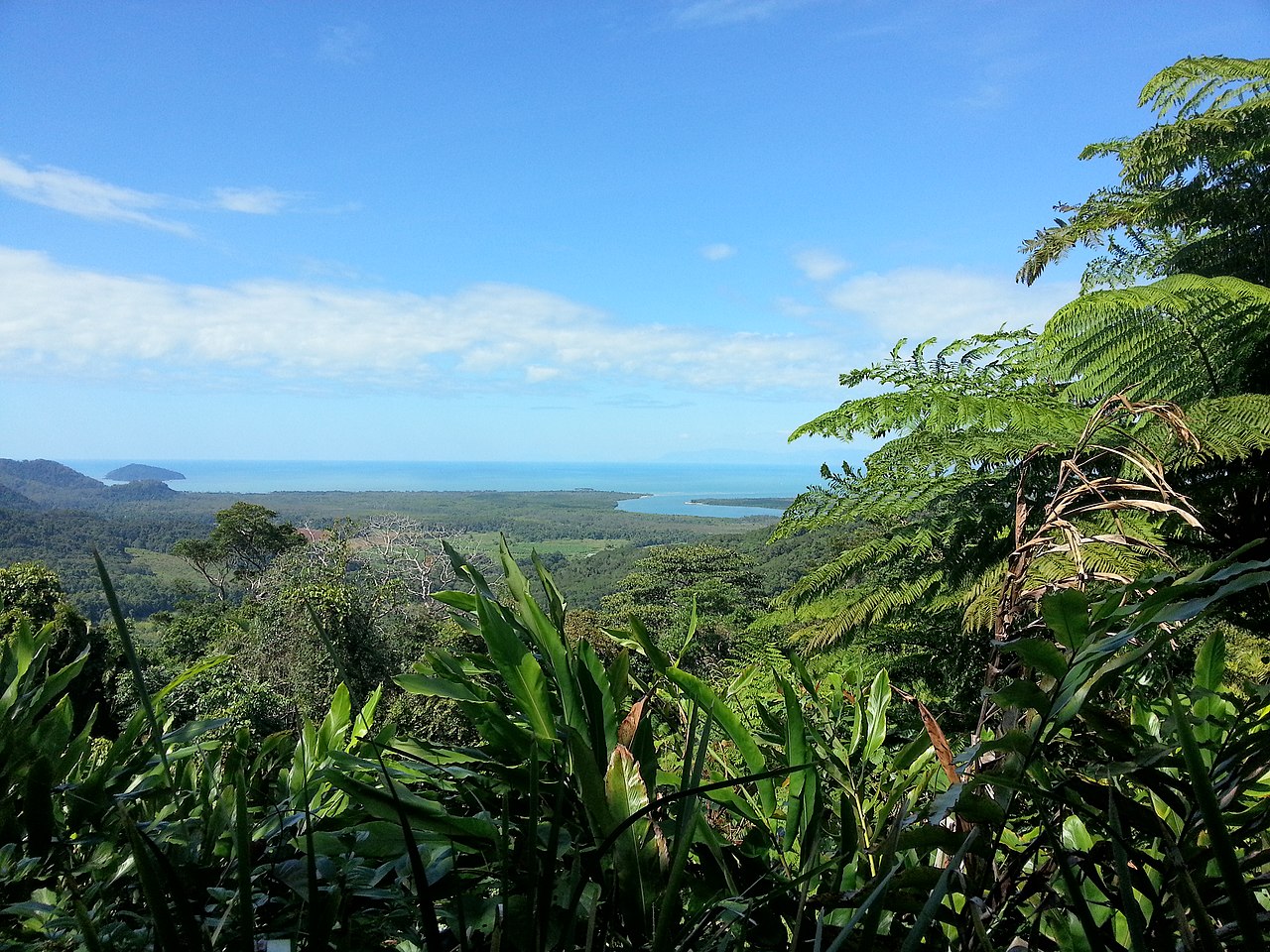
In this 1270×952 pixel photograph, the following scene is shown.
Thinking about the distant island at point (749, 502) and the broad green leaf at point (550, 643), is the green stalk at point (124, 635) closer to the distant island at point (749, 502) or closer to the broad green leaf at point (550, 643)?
the broad green leaf at point (550, 643)

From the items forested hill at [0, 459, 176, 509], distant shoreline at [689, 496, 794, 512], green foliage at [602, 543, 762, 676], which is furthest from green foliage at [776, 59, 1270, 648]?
forested hill at [0, 459, 176, 509]

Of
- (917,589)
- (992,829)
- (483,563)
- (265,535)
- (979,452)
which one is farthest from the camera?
(265,535)

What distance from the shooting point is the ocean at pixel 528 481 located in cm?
9275

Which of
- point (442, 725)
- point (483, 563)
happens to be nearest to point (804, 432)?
point (442, 725)

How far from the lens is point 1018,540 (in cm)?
79

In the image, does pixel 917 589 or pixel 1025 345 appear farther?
pixel 1025 345

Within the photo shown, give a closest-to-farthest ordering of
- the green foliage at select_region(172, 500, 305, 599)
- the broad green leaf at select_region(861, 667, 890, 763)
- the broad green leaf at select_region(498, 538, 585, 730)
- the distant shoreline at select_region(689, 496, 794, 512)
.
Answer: the broad green leaf at select_region(498, 538, 585, 730) → the broad green leaf at select_region(861, 667, 890, 763) → the green foliage at select_region(172, 500, 305, 599) → the distant shoreline at select_region(689, 496, 794, 512)

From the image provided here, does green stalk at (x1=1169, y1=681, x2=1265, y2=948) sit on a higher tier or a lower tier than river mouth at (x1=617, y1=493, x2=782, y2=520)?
higher

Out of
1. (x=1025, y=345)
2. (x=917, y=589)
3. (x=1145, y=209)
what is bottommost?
(x=917, y=589)

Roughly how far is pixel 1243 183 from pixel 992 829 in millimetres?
5806

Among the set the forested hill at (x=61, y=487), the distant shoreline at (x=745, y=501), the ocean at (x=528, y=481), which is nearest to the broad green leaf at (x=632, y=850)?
the ocean at (x=528, y=481)

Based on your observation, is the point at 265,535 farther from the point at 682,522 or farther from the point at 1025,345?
the point at 682,522

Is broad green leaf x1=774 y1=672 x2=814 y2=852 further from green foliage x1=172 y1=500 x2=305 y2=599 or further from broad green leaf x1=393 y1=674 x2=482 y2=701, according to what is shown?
green foliage x1=172 y1=500 x2=305 y2=599

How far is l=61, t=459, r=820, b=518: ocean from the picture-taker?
304ft
